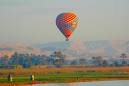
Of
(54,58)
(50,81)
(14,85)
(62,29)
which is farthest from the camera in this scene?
(54,58)

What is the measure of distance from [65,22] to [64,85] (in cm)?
2640

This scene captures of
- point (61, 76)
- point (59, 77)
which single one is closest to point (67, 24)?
point (61, 76)

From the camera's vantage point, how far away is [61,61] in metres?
163

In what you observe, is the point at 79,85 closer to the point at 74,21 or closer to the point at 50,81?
the point at 50,81

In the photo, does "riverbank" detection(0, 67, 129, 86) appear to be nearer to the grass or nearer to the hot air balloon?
the grass

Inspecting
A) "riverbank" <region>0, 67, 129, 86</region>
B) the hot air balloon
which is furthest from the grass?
the hot air balloon

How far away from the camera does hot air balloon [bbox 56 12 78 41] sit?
7881 cm

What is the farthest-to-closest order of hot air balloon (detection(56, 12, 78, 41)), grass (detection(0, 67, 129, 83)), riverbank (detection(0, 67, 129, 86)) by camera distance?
hot air balloon (detection(56, 12, 78, 41)) < grass (detection(0, 67, 129, 83)) < riverbank (detection(0, 67, 129, 86))

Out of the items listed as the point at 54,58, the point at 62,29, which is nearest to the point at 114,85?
the point at 62,29

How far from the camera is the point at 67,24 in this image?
79.2 metres

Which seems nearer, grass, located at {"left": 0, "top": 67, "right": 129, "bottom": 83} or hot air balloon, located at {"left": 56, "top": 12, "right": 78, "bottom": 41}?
grass, located at {"left": 0, "top": 67, "right": 129, "bottom": 83}

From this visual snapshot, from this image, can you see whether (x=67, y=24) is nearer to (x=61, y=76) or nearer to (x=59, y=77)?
(x=61, y=76)

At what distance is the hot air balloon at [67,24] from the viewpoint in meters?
78.8

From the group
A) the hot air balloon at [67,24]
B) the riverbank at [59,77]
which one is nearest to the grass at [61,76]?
A: the riverbank at [59,77]
